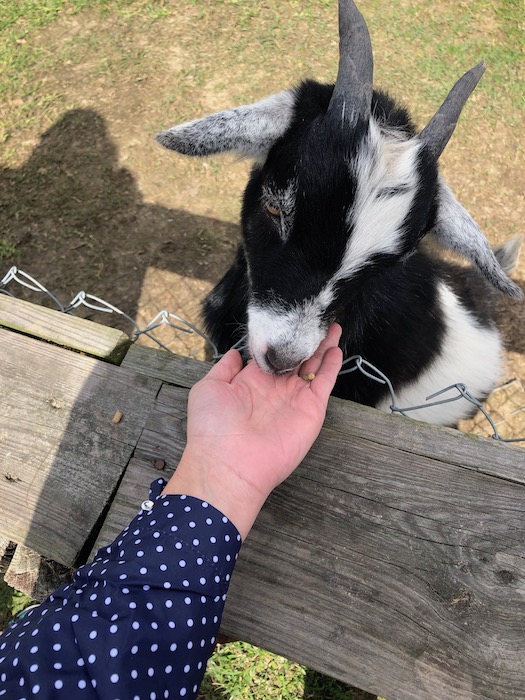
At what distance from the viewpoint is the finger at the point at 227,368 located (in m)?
1.29

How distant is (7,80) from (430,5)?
3.65 m

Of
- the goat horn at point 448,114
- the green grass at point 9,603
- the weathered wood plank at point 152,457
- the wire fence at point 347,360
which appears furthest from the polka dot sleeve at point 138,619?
the green grass at point 9,603

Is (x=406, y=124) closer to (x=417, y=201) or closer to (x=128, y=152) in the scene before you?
(x=417, y=201)

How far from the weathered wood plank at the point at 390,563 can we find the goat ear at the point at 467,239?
0.97m

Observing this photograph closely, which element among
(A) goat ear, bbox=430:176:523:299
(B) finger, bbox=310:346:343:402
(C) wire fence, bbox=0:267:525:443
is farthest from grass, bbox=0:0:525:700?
(B) finger, bbox=310:346:343:402

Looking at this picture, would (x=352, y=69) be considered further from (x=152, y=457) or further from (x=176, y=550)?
(x=176, y=550)

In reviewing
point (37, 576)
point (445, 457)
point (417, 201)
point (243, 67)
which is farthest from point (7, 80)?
point (445, 457)

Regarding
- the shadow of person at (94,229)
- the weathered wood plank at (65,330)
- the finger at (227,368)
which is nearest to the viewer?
the finger at (227,368)

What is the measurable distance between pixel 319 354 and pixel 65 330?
2.44 ft

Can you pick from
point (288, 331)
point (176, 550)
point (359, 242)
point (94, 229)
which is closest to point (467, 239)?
point (359, 242)

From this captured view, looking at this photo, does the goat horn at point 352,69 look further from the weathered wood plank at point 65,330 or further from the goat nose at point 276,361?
the weathered wood plank at point 65,330

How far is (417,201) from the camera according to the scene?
1672 mm

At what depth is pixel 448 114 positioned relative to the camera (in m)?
1.68

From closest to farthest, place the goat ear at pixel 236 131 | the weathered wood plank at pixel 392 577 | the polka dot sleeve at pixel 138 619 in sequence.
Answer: the polka dot sleeve at pixel 138 619 < the weathered wood plank at pixel 392 577 < the goat ear at pixel 236 131
